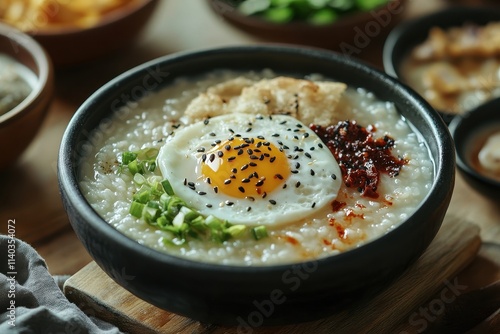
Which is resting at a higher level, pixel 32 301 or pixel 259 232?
pixel 259 232

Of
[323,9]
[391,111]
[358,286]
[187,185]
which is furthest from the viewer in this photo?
[323,9]

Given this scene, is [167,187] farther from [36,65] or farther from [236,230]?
[36,65]

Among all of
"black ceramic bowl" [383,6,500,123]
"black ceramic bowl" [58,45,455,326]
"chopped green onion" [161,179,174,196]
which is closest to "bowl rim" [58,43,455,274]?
"black ceramic bowl" [58,45,455,326]

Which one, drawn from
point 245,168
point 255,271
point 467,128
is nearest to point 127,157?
point 245,168

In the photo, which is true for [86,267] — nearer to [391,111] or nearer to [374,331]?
[374,331]

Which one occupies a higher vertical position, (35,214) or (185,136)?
(185,136)

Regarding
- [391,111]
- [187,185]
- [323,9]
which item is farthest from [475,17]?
[187,185]
